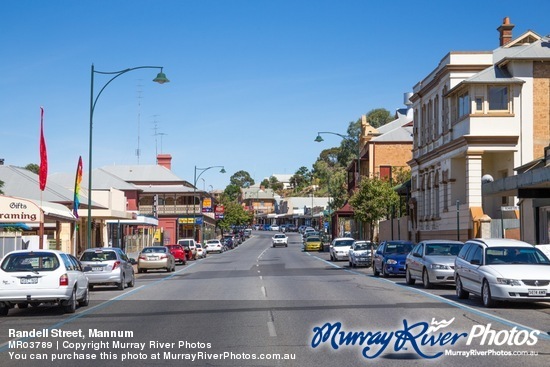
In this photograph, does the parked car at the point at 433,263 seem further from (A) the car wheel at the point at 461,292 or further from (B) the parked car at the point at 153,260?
(B) the parked car at the point at 153,260

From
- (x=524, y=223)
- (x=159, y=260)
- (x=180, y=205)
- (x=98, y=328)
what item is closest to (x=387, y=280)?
(x=524, y=223)

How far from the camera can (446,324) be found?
1503 cm

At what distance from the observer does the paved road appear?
11.5 m

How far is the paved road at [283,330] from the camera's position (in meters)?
11.5

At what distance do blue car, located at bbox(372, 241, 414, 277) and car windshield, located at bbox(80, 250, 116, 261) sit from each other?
443 inches

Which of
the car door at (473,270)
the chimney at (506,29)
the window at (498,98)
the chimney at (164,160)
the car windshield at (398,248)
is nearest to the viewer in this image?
the car door at (473,270)

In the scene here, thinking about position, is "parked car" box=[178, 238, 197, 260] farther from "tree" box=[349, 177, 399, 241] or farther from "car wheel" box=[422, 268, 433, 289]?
"car wheel" box=[422, 268, 433, 289]

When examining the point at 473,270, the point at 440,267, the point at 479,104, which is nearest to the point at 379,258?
the point at 440,267

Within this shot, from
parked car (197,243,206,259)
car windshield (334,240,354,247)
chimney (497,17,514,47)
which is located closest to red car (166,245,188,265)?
car windshield (334,240,354,247)

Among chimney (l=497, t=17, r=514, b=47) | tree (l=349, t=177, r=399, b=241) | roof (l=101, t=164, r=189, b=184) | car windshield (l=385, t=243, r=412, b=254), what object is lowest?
car windshield (l=385, t=243, r=412, b=254)

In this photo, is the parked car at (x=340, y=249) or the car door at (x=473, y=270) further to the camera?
the parked car at (x=340, y=249)

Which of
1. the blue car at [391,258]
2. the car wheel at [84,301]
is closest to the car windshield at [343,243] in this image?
the blue car at [391,258]

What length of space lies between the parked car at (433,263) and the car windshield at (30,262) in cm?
1194

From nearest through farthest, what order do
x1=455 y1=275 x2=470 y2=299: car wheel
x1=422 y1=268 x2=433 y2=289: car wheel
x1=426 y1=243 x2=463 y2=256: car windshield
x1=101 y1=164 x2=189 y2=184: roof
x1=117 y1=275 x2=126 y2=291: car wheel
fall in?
x1=455 y1=275 x2=470 y2=299: car wheel
x1=422 y1=268 x2=433 y2=289: car wheel
x1=426 y1=243 x2=463 y2=256: car windshield
x1=117 y1=275 x2=126 y2=291: car wheel
x1=101 y1=164 x2=189 y2=184: roof
